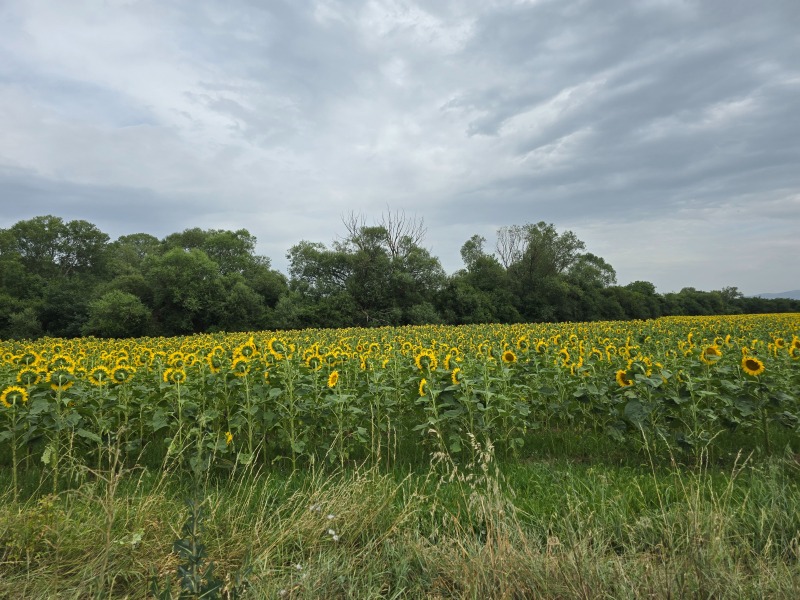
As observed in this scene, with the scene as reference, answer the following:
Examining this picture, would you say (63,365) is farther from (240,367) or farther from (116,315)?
(116,315)

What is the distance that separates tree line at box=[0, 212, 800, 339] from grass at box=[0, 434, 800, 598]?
1309 inches

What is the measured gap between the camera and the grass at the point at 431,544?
2.84m

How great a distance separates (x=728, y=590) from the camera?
2.55 meters

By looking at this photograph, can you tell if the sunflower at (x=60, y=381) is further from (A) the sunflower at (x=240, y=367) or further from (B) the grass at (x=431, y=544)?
(A) the sunflower at (x=240, y=367)

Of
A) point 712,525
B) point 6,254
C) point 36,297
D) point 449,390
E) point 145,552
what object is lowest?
point 145,552

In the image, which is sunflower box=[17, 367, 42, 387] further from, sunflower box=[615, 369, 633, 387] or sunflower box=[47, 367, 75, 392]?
sunflower box=[615, 369, 633, 387]

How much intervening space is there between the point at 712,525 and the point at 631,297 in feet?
210

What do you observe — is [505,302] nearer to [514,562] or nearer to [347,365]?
[347,365]

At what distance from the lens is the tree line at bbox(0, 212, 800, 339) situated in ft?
117

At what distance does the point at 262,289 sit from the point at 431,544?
39.8 meters

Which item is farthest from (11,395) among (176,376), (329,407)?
(329,407)

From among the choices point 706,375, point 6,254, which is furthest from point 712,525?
point 6,254

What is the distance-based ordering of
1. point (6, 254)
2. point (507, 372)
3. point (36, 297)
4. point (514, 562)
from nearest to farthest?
1. point (514, 562)
2. point (507, 372)
3. point (36, 297)
4. point (6, 254)

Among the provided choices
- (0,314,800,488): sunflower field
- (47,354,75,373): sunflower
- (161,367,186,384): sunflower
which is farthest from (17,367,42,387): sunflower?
(161,367,186,384): sunflower
